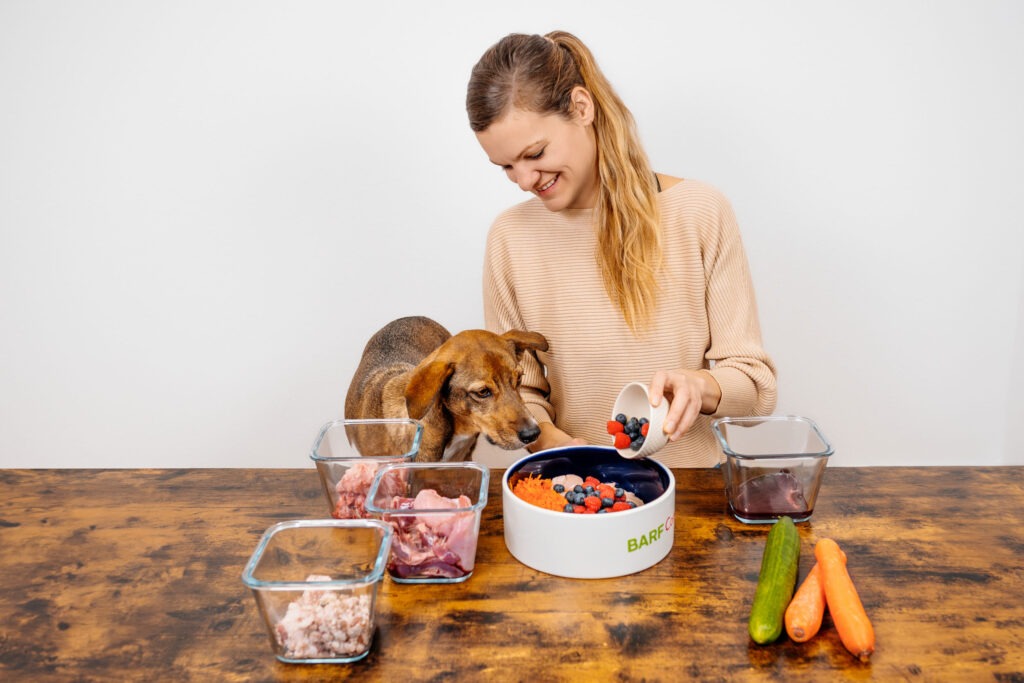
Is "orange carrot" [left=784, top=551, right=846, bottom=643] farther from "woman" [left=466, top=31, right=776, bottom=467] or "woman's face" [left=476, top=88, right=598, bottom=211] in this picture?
"woman's face" [left=476, top=88, right=598, bottom=211]

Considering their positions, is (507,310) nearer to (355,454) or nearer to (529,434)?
(529,434)

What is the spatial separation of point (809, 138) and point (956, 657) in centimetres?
243

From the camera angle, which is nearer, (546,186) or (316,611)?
(316,611)

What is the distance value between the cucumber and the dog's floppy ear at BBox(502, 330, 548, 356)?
1.02m

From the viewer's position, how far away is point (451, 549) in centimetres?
149

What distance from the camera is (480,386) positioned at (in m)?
2.25

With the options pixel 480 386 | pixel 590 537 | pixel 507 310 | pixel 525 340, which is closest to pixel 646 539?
pixel 590 537

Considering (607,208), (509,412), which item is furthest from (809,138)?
(509,412)

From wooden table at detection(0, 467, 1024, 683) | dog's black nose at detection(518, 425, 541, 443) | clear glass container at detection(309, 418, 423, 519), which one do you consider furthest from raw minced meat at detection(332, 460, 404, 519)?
dog's black nose at detection(518, 425, 541, 443)

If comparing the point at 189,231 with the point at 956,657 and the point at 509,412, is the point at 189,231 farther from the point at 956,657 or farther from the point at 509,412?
the point at 956,657

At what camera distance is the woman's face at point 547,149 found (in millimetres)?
2127

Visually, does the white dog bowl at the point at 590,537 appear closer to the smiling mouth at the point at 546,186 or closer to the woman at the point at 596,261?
the woman at the point at 596,261

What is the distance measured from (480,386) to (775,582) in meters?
1.06

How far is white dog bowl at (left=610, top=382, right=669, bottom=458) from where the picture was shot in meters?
1.61
